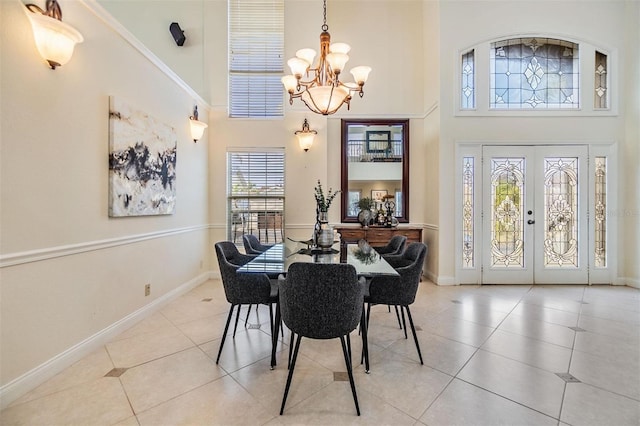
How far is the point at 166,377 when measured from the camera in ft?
6.78

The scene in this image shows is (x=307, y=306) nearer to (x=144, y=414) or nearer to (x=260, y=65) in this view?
(x=144, y=414)

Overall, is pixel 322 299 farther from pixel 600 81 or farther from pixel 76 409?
pixel 600 81

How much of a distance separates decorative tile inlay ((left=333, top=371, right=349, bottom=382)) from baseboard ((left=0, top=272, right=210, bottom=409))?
205 centimetres

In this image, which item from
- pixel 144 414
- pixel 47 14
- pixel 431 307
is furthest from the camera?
pixel 431 307

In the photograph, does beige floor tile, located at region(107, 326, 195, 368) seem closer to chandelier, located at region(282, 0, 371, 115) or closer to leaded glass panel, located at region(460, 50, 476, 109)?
chandelier, located at region(282, 0, 371, 115)

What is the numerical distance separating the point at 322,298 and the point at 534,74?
17.4 feet

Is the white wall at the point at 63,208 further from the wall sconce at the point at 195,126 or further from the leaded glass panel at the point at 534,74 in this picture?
the leaded glass panel at the point at 534,74

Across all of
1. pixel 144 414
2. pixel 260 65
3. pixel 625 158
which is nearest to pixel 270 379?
pixel 144 414

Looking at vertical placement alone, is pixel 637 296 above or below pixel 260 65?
below

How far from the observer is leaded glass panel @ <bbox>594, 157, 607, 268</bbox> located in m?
4.52

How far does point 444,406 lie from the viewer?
177 centimetres

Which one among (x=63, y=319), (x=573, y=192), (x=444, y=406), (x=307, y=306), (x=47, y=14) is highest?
(x=47, y=14)

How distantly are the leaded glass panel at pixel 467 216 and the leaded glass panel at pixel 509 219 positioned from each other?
0.33 m

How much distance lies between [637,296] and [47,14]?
7.04m
